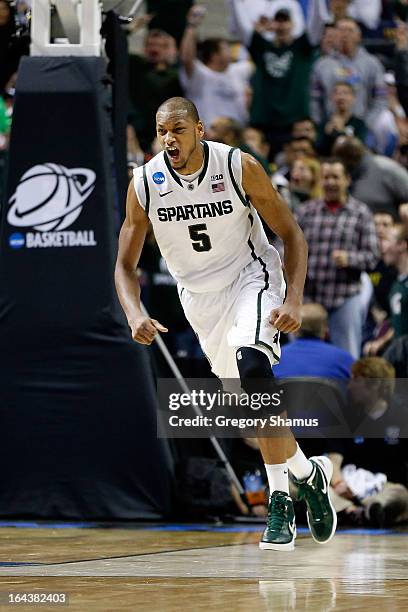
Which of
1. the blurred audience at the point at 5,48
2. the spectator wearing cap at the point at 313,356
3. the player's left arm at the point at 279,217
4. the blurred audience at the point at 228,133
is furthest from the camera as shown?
the blurred audience at the point at 5,48

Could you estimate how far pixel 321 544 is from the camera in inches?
261

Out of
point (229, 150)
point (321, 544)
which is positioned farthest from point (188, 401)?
point (229, 150)

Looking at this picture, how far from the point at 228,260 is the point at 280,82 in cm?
726

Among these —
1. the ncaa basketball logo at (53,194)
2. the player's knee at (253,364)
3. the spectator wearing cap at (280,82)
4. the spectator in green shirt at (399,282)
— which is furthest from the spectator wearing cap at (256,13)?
the player's knee at (253,364)

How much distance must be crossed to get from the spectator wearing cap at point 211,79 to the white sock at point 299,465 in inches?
286

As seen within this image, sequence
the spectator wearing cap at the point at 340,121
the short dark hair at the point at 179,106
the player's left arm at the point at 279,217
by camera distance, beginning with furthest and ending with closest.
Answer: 1. the spectator wearing cap at the point at 340,121
2. the player's left arm at the point at 279,217
3. the short dark hair at the point at 179,106

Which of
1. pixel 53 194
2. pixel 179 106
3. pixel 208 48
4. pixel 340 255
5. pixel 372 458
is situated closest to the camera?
pixel 179 106

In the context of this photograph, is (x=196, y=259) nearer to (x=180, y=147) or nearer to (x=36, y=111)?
(x=180, y=147)

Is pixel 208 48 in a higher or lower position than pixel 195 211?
higher

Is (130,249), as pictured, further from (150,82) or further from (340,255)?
(150,82)

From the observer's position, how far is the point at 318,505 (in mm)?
6340

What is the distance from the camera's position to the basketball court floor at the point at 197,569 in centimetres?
420

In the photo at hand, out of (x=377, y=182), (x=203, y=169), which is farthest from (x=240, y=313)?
(x=377, y=182)

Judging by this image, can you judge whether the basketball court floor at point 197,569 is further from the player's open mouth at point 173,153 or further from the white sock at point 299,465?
the player's open mouth at point 173,153
